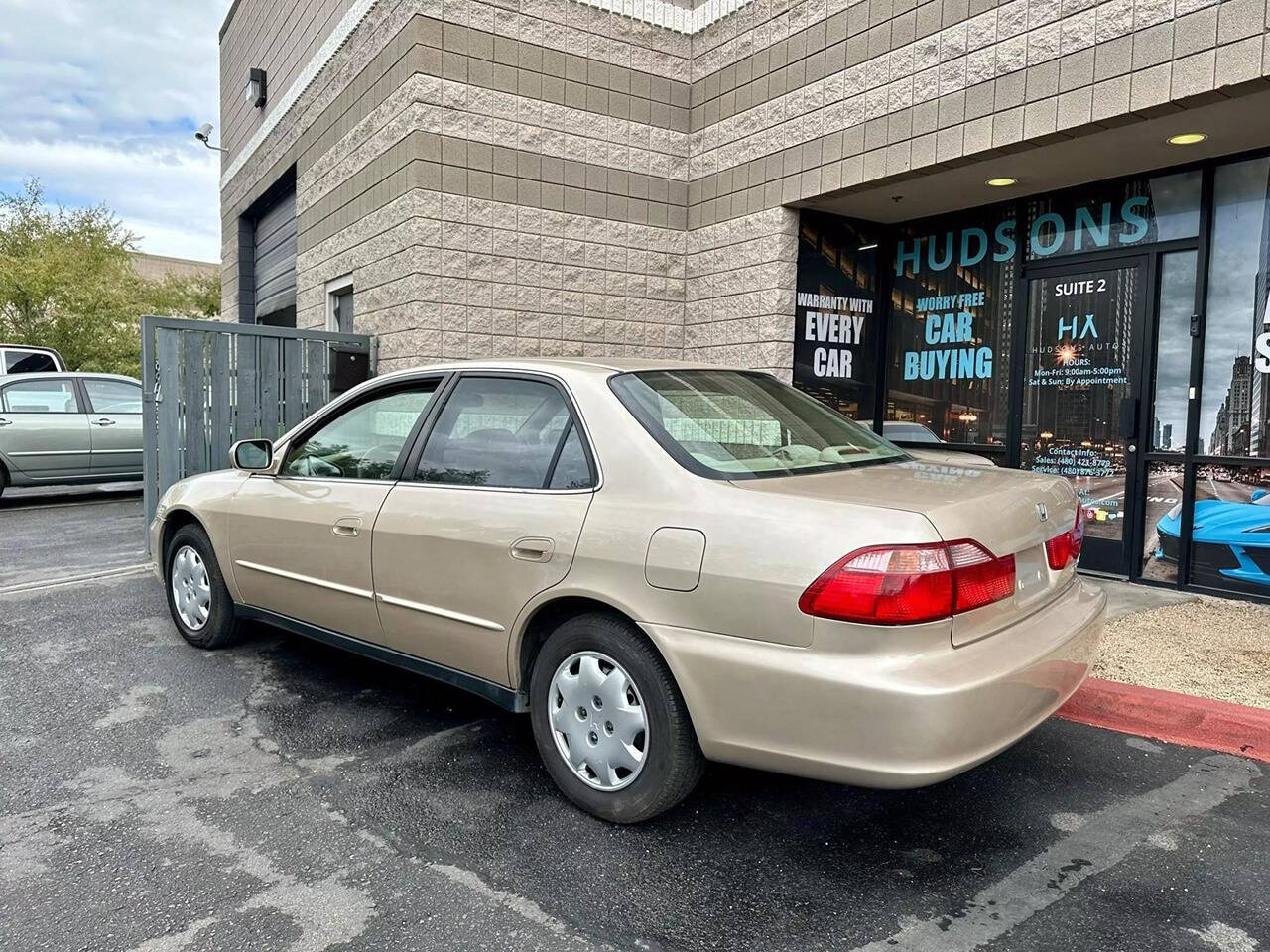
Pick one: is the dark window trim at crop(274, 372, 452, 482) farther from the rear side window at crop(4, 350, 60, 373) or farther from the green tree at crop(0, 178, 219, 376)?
the green tree at crop(0, 178, 219, 376)

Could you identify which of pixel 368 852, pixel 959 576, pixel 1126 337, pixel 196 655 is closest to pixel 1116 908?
pixel 959 576

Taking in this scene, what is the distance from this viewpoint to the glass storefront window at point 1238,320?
6387 millimetres

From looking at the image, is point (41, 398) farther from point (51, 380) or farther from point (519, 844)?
point (519, 844)

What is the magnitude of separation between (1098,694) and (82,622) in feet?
19.1

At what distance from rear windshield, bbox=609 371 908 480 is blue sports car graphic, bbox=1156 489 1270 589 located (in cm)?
403

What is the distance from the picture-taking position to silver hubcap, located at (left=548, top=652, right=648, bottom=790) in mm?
3018

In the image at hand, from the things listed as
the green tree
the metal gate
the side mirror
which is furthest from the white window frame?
the green tree

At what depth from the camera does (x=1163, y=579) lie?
6965 mm

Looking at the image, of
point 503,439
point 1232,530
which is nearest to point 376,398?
point 503,439

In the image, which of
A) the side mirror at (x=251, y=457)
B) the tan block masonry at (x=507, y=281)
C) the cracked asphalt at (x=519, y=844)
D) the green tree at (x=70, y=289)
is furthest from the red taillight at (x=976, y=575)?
the green tree at (x=70, y=289)

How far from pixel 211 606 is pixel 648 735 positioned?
3.12 meters

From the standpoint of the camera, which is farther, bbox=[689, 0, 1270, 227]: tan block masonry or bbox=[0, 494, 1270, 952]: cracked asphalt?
bbox=[689, 0, 1270, 227]: tan block masonry

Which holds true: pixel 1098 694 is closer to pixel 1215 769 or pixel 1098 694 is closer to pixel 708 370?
pixel 1215 769

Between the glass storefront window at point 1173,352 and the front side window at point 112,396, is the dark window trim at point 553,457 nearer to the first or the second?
the glass storefront window at point 1173,352
